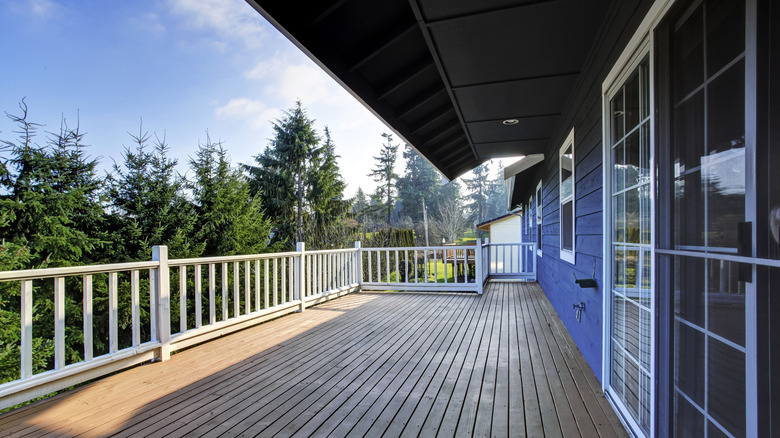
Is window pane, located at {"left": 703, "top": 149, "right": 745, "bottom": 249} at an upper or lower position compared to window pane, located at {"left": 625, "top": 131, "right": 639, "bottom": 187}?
lower

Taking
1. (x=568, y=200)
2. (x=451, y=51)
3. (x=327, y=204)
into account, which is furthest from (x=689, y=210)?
(x=327, y=204)

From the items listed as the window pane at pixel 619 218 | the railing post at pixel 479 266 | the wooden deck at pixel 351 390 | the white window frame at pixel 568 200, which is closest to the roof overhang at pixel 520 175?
the railing post at pixel 479 266

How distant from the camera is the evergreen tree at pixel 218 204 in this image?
6.82m

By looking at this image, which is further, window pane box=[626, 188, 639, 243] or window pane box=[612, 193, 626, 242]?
window pane box=[612, 193, 626, 242]

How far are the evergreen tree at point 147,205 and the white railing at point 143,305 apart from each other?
1.67ft

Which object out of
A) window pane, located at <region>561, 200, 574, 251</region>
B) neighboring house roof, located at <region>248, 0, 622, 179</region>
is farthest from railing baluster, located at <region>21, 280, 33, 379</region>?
window pane, located at <region>561, 200, 574, 251</region>

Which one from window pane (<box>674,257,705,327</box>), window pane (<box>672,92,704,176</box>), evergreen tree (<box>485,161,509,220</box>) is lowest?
window pane (<box>674,257,705,327</box>)

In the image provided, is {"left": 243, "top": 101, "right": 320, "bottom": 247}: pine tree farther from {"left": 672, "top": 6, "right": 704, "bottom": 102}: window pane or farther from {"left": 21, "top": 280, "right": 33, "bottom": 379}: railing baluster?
{"left": 672, "top": 6, "right": 704, "bottom": 102}: window pane

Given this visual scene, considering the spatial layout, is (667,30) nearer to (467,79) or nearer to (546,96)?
(467,79)

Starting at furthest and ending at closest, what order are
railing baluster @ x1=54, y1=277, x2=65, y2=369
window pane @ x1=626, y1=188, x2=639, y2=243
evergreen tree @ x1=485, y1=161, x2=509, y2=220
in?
evergreen tree @ x1=485, y1=161, x2=509, y2=220
railing baluster @ x1=54, y1=277, x2=65, y2=369
window pane @ x1=626, y1=188, x2=639, y2=243

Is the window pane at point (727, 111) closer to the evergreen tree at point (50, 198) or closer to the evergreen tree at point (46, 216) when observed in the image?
the evergreen tree at point (46, 216)

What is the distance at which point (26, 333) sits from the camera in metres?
2.14

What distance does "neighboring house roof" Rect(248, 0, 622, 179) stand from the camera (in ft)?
6.46

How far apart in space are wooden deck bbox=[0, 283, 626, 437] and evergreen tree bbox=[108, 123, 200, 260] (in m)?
3.40
